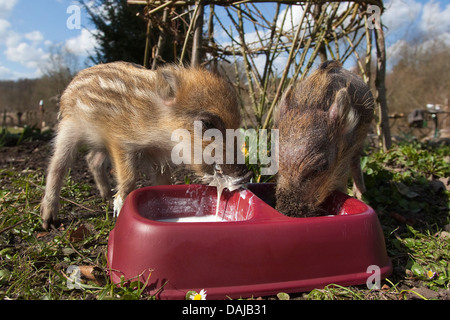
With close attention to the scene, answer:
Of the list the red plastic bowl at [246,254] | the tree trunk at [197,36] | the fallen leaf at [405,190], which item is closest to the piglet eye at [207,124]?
the red plastic bowl at [246,254]

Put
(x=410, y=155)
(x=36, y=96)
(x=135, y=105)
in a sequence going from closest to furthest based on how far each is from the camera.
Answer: (x=135, y=105), (x=410, y=155), (x=36, y=96)

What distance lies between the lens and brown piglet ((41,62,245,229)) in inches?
117

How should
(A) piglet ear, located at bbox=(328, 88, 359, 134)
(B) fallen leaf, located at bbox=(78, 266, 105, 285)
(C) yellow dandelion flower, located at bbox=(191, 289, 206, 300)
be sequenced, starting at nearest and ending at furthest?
(C) yellow dandelion flower, located at bbox=(191, 289, 206, 300)
(B) fallen leaf, located at bbox=(78, 266, 105, 285)
(A) piglet ear, located at bbox=(328, 88, 359, 134)

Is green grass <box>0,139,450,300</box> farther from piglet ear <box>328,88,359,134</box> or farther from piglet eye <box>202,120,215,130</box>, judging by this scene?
piglet eye <box>202,120,215,130</box>

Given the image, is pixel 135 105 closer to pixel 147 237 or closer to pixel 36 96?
pixel 147 237

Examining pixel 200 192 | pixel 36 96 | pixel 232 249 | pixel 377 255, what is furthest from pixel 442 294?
pixel 36 96

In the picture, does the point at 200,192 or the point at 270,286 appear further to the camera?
the point at 200,192

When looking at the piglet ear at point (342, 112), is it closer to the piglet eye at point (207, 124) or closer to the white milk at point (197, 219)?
the piglet eye at point (207, 124)

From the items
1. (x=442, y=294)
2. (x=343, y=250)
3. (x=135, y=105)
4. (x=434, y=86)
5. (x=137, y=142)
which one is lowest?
(x=442, y=294)

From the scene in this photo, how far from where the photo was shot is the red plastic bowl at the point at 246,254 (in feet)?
6.32

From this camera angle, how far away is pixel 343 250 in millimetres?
2113

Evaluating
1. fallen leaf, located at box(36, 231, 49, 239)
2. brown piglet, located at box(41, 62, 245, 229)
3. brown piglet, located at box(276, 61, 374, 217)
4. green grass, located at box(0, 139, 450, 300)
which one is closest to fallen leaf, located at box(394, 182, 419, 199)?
green grass, located at box(0, 139, 450, 300)

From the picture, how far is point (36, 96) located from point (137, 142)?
1565 centimetres

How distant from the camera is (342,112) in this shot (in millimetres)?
3012
